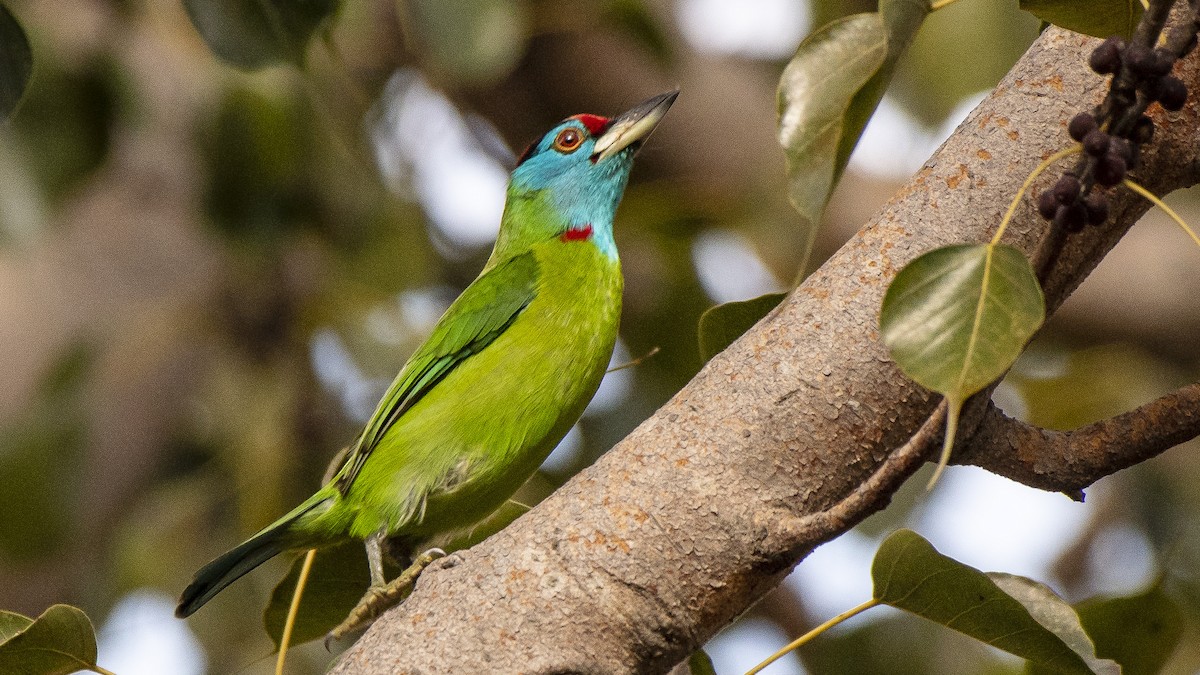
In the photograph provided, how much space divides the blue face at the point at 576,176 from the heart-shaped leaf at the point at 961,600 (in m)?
1.77

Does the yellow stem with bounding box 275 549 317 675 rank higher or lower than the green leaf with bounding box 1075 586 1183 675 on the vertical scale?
higher

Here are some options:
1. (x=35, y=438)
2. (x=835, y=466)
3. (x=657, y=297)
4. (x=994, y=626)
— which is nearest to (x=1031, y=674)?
(x=994, y=626)

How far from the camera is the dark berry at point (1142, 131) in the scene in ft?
4.66

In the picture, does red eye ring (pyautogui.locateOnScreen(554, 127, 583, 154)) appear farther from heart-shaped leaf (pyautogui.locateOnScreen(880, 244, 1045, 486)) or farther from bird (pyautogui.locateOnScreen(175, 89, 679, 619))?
heart-shaped leaf (pyautogui.locateOnScreen(880, 244, 1045, 486))

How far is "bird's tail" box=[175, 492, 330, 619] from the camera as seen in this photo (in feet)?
8.39

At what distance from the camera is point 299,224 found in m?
4.44

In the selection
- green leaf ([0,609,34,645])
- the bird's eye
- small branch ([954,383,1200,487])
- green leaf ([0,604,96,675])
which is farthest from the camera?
the bird's eye

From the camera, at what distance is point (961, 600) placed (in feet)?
5.53

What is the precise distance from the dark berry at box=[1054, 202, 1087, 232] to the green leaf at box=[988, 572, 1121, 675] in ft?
1.90

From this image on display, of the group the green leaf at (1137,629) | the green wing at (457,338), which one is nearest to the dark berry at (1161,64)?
the green leaf at (1137,629)

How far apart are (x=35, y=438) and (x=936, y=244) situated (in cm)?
313

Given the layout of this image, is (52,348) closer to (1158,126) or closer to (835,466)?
(835,466)

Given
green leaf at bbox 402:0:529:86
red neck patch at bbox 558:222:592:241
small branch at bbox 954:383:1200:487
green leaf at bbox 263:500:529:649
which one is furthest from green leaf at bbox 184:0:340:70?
small branch at bbox 954:383:1200:487

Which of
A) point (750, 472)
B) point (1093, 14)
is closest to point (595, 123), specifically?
point (750, 472)
